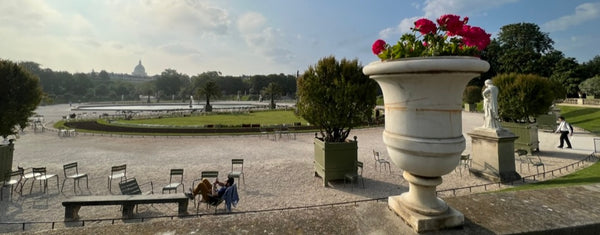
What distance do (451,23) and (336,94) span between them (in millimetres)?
7686

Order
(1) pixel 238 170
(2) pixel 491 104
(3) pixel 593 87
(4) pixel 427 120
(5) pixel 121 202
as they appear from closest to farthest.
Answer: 1. (4) pixel 427 120
2. (5) pixel 121 202
3. (2) pixel 491 104
4. (1) pixel 238 170
5. (3) pixel 593 87

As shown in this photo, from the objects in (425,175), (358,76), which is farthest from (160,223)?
(358,76)

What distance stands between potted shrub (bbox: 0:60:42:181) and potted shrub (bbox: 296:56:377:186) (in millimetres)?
11743

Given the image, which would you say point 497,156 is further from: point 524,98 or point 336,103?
point 524,98

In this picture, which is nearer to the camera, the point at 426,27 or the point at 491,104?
the point at 426,27

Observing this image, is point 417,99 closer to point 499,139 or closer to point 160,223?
point 160,223

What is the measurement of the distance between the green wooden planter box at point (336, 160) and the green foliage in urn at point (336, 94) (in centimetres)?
80

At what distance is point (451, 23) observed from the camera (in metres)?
2.27

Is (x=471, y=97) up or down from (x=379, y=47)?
up

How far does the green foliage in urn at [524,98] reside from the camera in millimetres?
15750

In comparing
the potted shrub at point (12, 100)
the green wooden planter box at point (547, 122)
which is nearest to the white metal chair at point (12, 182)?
the potted shrub at point (12, 100)

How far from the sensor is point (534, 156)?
45.6ft

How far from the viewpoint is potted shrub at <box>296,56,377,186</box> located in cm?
998

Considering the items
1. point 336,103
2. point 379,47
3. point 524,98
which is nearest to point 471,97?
point 524,98
